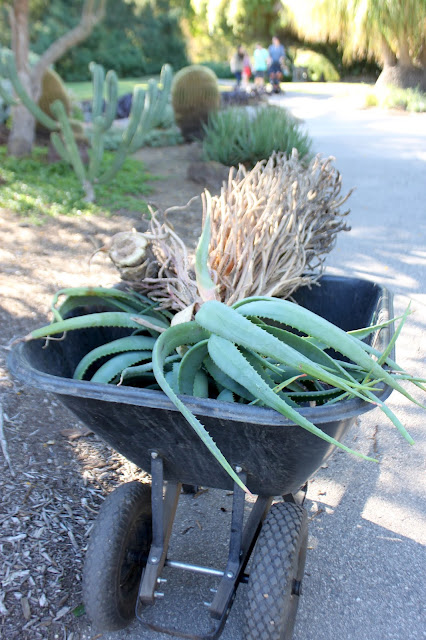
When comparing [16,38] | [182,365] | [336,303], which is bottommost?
[336,303]

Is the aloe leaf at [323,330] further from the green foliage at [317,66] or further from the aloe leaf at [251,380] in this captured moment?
the green foliage at [317,66]

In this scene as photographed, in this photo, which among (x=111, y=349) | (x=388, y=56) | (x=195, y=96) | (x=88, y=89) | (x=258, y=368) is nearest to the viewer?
(x=258, y=368)

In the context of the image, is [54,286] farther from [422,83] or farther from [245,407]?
[422,83]

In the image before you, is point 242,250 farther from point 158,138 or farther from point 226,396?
point 158,138

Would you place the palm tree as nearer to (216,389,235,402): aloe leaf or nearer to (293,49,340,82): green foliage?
(293,49,340,82): green foliage

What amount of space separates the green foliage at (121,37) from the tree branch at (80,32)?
74.2 ft

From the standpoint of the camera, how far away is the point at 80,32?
7246mm

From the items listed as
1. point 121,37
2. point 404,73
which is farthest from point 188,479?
point 121,37

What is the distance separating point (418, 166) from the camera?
854cm

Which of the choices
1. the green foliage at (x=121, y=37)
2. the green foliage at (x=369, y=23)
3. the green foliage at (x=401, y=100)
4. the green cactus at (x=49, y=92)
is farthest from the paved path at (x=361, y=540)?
the green foliage at (x=121, y=37)

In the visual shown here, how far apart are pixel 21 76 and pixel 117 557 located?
739 cm

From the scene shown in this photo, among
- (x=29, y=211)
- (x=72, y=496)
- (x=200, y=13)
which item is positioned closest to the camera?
(x=72, y=496)

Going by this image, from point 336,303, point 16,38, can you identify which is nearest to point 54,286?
point 336,303

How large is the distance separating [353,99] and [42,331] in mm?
16824
